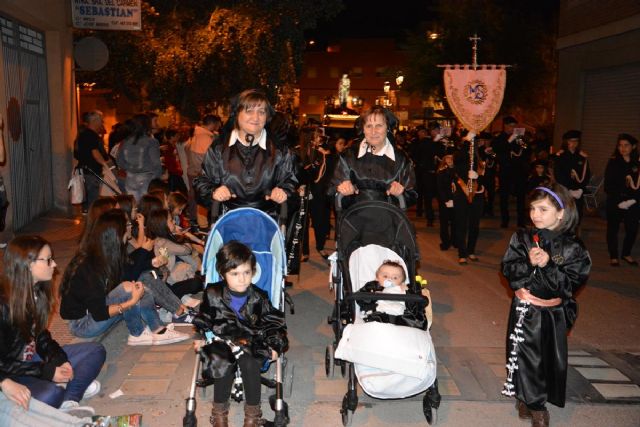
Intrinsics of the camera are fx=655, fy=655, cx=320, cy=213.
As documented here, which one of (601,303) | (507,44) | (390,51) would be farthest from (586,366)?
(390,51)

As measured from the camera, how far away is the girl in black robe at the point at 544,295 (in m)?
4.59

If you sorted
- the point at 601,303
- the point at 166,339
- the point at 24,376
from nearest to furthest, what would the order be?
the point at 24,376, the point at 166,339, the point at 601,303

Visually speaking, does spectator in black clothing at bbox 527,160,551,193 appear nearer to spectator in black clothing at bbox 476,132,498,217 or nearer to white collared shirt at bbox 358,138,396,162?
spectator in black clothing at bbox 476,132,498,217

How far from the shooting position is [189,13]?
18.6 meters

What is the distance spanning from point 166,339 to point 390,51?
69.2 m

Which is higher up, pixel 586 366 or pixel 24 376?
pixel 24 376

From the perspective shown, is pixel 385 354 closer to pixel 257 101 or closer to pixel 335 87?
pixel 257 101

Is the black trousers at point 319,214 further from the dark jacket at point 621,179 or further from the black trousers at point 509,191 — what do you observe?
the black trousers at point 509,191

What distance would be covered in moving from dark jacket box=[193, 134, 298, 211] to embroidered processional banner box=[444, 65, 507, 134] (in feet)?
20.8

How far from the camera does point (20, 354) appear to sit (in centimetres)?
434

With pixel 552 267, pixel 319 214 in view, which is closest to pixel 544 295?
pixel 552 267

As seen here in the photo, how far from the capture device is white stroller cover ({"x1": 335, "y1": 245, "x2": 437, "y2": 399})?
4.37 meters

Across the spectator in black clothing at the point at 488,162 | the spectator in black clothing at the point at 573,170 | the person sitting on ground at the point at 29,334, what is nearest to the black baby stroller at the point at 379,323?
the person sitting on ground at the point at 29,334

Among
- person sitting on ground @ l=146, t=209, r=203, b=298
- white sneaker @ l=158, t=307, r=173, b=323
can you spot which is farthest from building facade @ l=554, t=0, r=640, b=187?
white sneaker @ l=158, t=307, r=173, b=323
